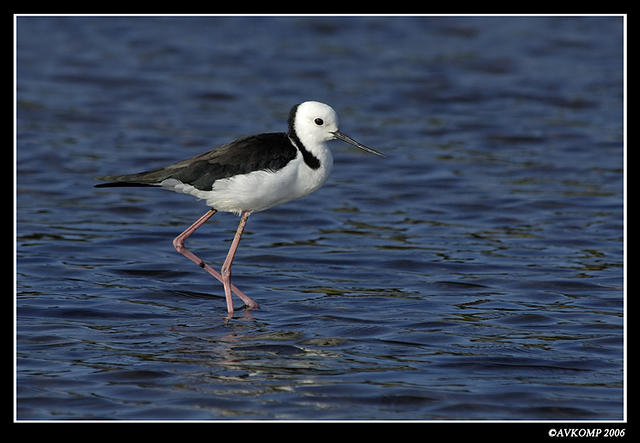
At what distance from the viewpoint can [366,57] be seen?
21078 mm

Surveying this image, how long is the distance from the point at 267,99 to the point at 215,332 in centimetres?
959

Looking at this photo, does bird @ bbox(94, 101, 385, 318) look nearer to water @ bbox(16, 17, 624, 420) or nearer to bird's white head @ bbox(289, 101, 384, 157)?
bird's white head @ bbox(289, 101, 384, 157)

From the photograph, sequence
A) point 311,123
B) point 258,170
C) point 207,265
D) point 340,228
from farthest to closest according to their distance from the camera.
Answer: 1. point 340,228
2. point 207,265
3. point 311,123
4. point 258,170

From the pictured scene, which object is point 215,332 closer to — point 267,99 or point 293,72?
point 267,99

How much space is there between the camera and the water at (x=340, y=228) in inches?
313

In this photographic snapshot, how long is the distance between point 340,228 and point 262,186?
125 inches

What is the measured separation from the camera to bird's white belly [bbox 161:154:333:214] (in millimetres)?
9516

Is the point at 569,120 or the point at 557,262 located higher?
the point at 569,120

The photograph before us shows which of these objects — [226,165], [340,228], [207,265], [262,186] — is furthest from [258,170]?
[340,228]

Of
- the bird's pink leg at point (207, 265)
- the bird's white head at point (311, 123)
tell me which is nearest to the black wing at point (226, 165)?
the bird's white head at point (311, 123)

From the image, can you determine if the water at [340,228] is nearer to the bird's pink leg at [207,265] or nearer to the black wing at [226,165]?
the bird's pink leg at [207,265]

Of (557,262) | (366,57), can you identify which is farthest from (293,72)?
(557,262)

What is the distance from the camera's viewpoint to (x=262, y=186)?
9.53 metres

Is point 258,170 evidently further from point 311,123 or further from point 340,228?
point 340,228
